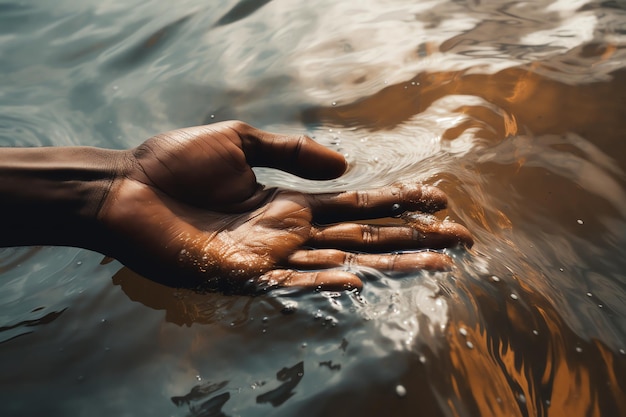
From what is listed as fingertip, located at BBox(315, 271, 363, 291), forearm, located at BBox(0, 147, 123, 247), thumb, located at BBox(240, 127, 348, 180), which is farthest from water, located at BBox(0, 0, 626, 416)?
thumb, located at BBox(240, 127, 348, 180)

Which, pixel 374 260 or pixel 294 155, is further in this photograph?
pixel 294 155

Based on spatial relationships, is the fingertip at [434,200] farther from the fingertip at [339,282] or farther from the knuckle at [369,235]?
the fingertip at [339,282]

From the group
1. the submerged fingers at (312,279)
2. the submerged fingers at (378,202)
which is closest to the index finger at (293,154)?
the submerged fingers at (378,202)

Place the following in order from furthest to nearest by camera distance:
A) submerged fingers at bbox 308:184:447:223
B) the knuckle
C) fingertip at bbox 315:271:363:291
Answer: submerged fingers at bbox 308:184:447:223, the knuckle, fingertip at bbox 315:271:363:291

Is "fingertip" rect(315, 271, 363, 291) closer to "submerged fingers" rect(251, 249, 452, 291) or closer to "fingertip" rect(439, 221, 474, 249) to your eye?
"submerged fingers" rect(251, 249, 452, 291)

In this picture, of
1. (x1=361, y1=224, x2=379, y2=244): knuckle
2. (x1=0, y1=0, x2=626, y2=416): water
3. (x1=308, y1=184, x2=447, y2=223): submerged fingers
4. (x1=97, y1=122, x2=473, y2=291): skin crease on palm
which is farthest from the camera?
(x1=308, y1=184, x2=447, y2=223): submerged fingers

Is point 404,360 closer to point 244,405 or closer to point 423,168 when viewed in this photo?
point 244,405

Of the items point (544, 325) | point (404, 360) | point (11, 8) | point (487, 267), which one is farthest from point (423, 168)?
point (11, 8)

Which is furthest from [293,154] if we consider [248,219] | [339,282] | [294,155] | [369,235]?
[339,282]

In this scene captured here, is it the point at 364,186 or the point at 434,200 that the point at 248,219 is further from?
the point at 434,200

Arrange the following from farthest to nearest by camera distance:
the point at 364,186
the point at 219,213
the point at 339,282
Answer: the point at 364,186 < the point at 219,213 < the point at 339,282
